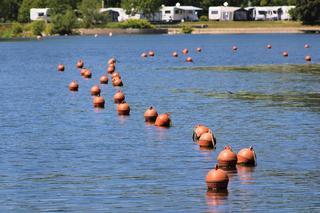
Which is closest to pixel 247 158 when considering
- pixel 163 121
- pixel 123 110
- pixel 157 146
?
pixel 157 146

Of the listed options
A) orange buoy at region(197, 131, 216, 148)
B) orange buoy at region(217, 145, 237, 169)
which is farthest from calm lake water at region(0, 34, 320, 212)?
orange buoy at region(217, 145, 237, 169)

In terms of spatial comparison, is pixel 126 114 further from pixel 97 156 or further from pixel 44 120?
pixel 97 156

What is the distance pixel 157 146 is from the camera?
1763 inches

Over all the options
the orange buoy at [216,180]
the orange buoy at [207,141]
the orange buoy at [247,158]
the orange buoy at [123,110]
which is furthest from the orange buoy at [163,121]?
the orange buoy at [216,180]

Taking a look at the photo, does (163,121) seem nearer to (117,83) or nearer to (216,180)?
(216,180)

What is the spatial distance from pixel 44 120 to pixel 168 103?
36.2ft

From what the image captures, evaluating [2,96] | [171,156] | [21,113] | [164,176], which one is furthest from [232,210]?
[2,96]

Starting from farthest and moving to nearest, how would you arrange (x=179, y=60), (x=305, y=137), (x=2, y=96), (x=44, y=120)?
1. (x=179, y=60)
2. (x=2, y=96)
3. (x=44, y=120)
4. (x=305, y=137)

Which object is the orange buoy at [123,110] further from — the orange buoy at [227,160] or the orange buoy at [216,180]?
the orange buoy at [216,180]

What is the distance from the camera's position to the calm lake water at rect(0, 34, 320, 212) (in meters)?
32.9

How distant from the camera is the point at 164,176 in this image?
37.0 m

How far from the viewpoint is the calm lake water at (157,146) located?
32906mm

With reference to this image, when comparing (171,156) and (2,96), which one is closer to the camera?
(171,156)

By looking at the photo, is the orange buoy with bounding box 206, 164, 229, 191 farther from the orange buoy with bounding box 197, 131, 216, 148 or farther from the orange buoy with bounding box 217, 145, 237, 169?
the orange buoy with bounding box 197, 131, 216, 148
